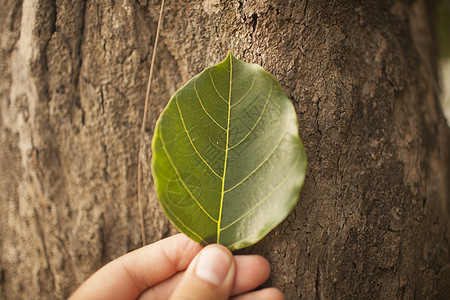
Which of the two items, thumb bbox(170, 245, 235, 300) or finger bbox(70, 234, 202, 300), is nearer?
thumb bbox(170, 245, 235, 300)

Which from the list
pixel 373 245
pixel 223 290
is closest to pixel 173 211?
pixel 223 290

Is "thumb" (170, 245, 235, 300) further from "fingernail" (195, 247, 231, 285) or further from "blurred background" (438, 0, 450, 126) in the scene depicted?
"blurred background" (438, 0, 450, 126)

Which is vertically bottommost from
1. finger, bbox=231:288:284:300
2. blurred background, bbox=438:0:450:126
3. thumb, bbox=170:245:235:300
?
finger, bbox=231:288:284:300

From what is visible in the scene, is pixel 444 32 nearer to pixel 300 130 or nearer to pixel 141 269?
pixel 300 130

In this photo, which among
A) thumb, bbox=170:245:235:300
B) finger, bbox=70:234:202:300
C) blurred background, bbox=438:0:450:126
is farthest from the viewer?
blurred background, bbox=438:0:450:126

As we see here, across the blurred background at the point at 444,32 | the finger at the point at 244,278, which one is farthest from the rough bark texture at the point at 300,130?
the blurred background at the point at 444,32

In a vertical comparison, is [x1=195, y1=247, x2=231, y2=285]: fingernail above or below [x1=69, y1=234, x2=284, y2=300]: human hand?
above

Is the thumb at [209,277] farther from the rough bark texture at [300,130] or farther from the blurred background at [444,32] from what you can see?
the blurred background at [444,32]

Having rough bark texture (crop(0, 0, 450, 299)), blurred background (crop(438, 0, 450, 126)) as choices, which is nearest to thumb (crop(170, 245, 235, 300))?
rough bark texture (crop(0, 0, 450, 299))
